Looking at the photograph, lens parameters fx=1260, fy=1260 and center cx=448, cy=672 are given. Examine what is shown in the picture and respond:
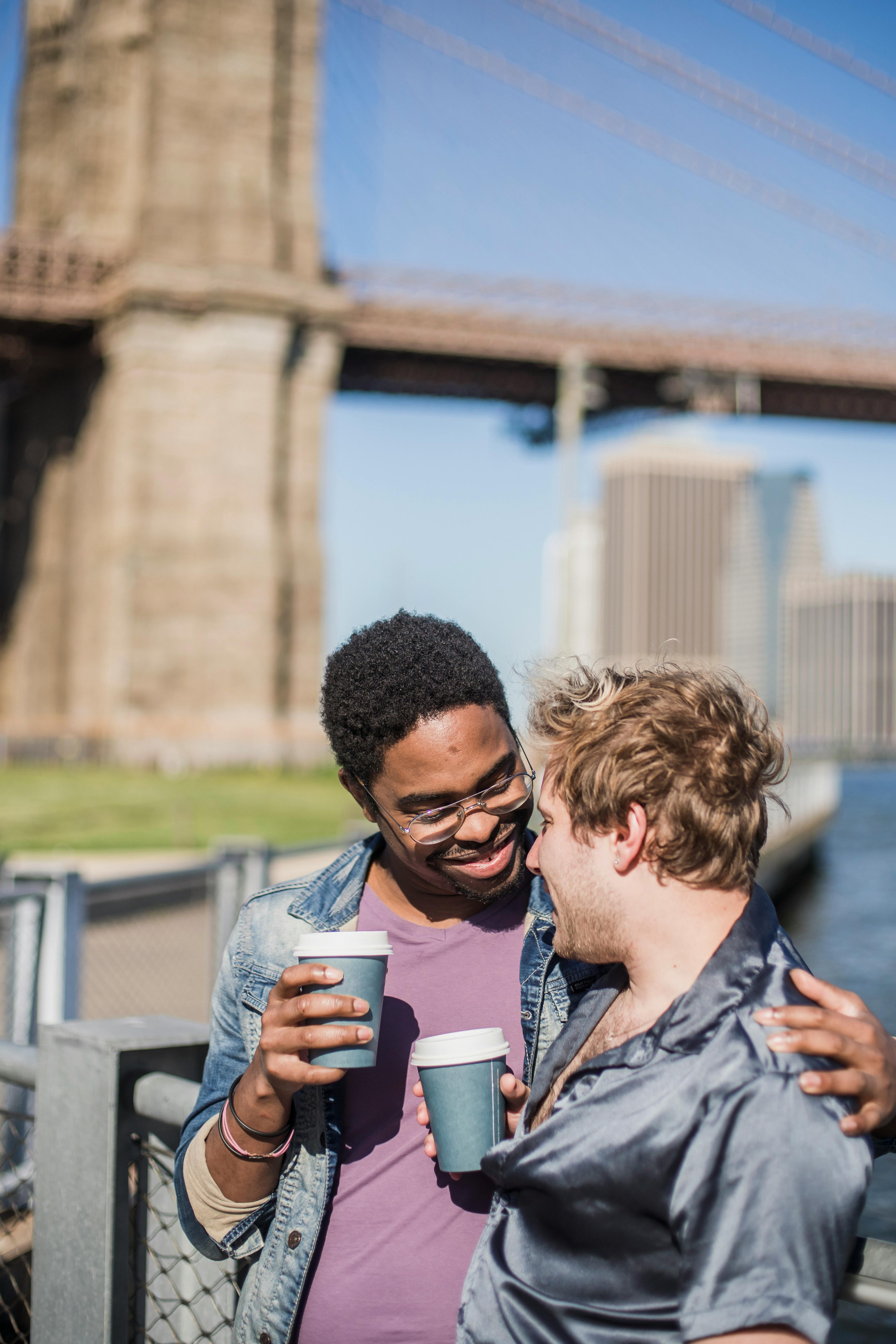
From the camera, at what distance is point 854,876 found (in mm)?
25562

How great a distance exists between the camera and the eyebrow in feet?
6.06

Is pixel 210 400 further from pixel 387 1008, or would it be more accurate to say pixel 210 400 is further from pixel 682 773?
pixel 682 773

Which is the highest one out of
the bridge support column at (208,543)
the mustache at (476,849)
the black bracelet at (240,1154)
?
the bridge support column at (208,543)

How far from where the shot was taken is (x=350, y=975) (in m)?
1.55

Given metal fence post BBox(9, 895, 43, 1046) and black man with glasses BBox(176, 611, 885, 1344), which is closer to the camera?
black man with glasses BBox(176, 611, 885, 1344)

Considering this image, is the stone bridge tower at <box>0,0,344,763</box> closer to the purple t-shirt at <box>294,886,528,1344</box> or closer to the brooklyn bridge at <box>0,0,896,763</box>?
the brooklyn bridge at <box>0,0,896,763</box>

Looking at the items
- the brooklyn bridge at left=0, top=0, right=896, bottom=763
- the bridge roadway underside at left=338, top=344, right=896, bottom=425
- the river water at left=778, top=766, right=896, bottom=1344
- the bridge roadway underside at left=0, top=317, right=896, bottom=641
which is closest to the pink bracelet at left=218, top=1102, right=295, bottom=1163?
the river water at left=778, top=766, right=896, bottom=1344

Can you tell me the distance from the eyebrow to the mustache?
0.21 ft

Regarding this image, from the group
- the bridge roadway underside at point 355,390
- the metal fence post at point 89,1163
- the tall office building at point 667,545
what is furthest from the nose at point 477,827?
the tall office building at point 667,545

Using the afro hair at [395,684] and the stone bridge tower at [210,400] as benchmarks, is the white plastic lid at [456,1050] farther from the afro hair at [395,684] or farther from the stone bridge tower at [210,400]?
the stone bridge tower at [210,400]

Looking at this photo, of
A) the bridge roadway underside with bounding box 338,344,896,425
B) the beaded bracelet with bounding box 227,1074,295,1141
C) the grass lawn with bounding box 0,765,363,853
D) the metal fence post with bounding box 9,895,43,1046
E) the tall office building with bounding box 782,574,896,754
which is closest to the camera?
the beaded bracelet with bounding box 227,1074,295,1141

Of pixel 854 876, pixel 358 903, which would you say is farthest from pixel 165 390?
pixel 358 903

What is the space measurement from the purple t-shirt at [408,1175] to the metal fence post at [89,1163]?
327 mm

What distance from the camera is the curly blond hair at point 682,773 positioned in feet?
4.54
